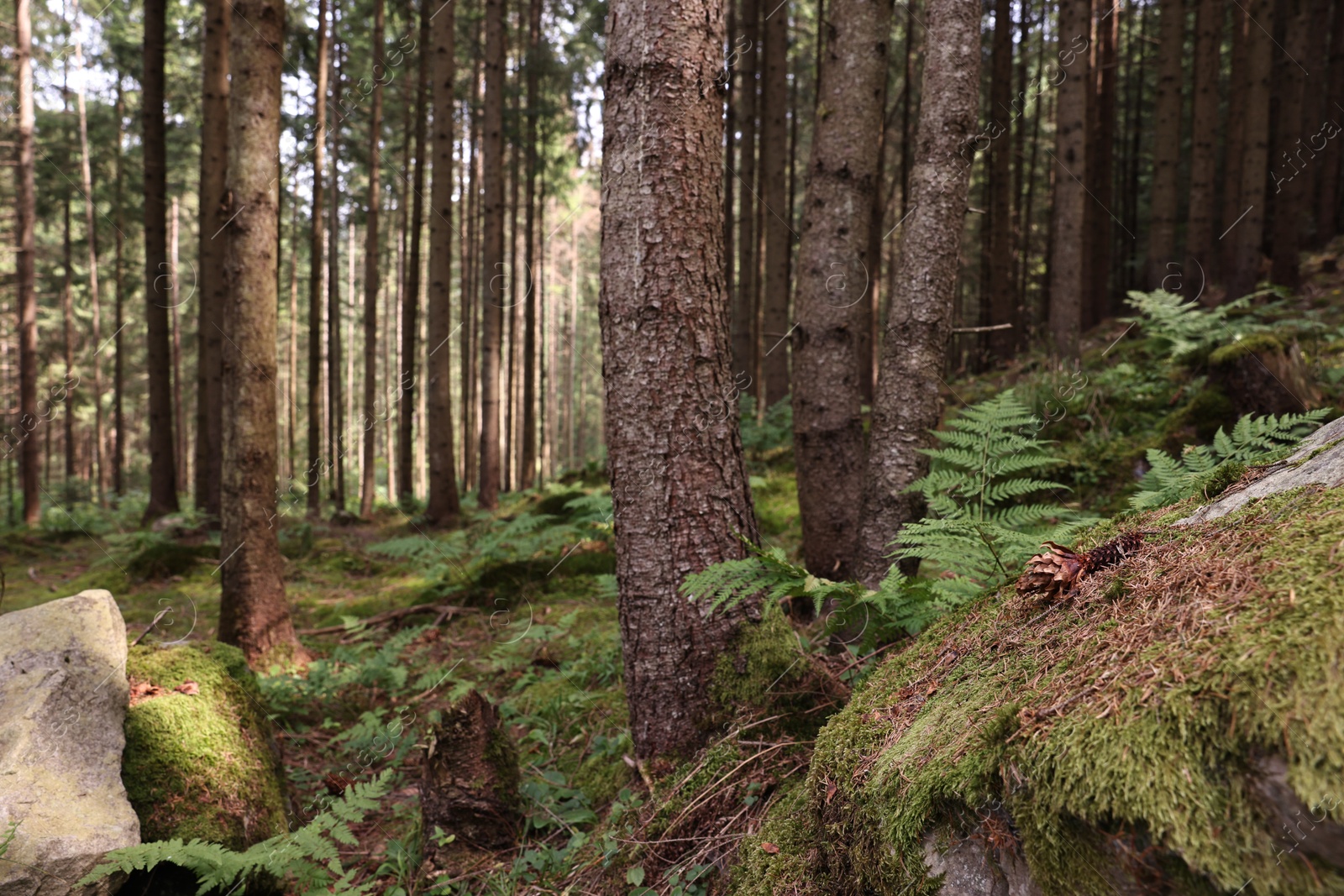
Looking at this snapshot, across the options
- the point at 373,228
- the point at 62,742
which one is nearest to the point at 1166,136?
the point at 373,228

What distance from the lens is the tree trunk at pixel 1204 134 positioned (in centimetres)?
1216

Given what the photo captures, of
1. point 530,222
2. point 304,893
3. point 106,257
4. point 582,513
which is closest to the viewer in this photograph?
point 304,893

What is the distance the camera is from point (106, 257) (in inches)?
973

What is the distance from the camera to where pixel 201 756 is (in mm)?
3305

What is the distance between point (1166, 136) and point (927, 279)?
11635mm

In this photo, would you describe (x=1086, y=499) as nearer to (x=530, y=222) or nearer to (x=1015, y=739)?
(x=1015, y=739)

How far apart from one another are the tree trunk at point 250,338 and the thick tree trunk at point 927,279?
4468mm

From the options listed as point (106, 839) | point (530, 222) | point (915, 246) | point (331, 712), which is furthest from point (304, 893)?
point (530, 222)

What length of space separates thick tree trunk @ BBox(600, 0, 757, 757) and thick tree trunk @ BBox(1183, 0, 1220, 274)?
1231 centimetres

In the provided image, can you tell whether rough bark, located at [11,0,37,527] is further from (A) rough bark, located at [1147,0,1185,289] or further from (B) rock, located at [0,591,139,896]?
(A) rough bark, located at [1147,0,1185,289]

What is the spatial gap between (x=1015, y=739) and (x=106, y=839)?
10.3 ft

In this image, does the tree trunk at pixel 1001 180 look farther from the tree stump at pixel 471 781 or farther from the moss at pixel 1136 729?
the moss at pixel 1136 729

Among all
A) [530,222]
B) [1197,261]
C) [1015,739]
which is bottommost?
[1015,739]

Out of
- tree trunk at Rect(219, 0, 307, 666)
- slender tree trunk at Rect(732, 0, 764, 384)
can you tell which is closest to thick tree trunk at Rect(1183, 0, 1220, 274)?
slender tree trunk at Rect(732, 0, 764, 384)
